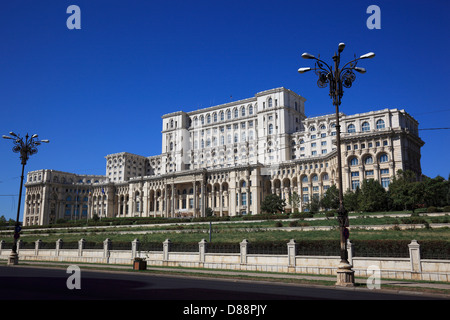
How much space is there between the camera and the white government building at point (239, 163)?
7831 cm

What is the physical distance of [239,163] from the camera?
11412 centimetres

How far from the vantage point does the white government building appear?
7831 cm

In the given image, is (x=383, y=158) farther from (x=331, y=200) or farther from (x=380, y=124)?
(x=331, y=200)

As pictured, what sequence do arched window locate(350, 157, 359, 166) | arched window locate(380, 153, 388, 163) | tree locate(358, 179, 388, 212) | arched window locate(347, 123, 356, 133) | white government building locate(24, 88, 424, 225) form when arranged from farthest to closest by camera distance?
arched window locate(347, 123, 356, 133) → arched window locate(350, 157, 359, 166) → white government building locate(24, 88, 424, 225) → arched window locate(380, 153, 388, 163) → tree locate(358, 179, 388, 212)

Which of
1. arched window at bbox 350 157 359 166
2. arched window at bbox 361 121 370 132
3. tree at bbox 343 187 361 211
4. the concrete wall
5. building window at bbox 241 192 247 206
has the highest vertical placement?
arched window at bbox 361 121 370 132

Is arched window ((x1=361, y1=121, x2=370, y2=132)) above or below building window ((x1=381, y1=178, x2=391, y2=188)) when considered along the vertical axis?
above

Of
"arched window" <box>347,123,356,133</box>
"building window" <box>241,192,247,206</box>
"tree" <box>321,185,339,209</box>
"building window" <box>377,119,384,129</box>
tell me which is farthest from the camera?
"building window" <box>241,192,247,206</box>

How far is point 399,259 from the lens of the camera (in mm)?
23172

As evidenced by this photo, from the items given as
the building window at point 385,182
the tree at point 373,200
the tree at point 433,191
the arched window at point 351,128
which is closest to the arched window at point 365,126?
the arched window at point 351,128

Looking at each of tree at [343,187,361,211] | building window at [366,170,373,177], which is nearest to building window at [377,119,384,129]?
building window at [366,170,373,177]

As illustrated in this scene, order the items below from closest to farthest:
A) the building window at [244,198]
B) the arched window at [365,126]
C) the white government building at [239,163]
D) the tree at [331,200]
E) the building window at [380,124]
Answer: the tree at [331,200] → the white government building at [239,163] → the building window at [380,124] → the arched window at [365,126] → the building window at [244,198]

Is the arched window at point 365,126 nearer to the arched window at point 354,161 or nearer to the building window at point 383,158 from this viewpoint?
the arched window at point 354,161

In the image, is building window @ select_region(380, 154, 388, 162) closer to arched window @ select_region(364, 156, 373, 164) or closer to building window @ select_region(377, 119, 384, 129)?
arched window @ select_region(364, 156, 373, 164)
